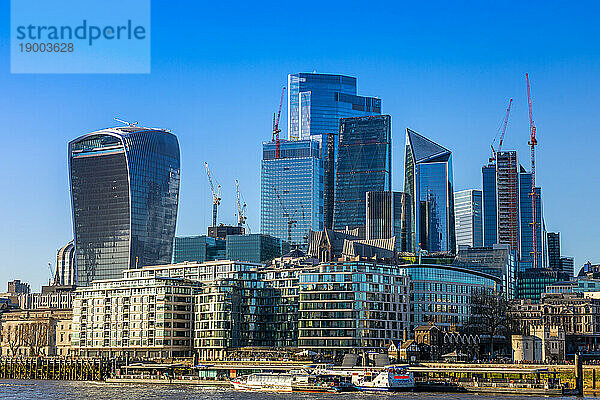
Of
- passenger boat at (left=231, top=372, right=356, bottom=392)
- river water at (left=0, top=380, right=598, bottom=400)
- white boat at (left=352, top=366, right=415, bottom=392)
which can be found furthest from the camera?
passenger boat at (left=231, top=372, right=356, bottom=392)

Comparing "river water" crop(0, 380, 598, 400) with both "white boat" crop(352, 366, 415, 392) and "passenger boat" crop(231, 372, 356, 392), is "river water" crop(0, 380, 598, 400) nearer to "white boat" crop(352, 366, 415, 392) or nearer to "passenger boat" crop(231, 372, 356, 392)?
"white boat" crop(352, 366, 415, 392)

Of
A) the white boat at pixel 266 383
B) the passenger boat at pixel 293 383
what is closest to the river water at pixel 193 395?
the white boat at pixel 266 383

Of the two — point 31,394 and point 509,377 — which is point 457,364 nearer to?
point 509,377

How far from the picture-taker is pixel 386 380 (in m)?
180

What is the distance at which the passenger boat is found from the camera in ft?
608

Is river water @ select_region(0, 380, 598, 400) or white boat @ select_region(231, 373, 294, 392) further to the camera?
white boat @ select_region(231, 373, 294, 392)

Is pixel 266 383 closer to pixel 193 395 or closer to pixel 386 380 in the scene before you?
pixel 193 395

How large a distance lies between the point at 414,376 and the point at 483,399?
3076 centimetres

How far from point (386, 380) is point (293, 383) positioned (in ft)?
64.3

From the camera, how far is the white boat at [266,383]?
625 ft

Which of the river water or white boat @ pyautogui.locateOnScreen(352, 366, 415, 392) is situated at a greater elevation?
white boat @ pyautogui.locateOnScreen(352, 366, 415, 392)

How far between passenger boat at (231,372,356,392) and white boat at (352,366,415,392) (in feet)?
7.83

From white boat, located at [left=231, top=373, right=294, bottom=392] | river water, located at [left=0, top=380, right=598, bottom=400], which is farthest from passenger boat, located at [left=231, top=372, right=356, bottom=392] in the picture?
river water, located at [left=0, top=380, right=598, bottom=400]

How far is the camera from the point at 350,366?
198m
